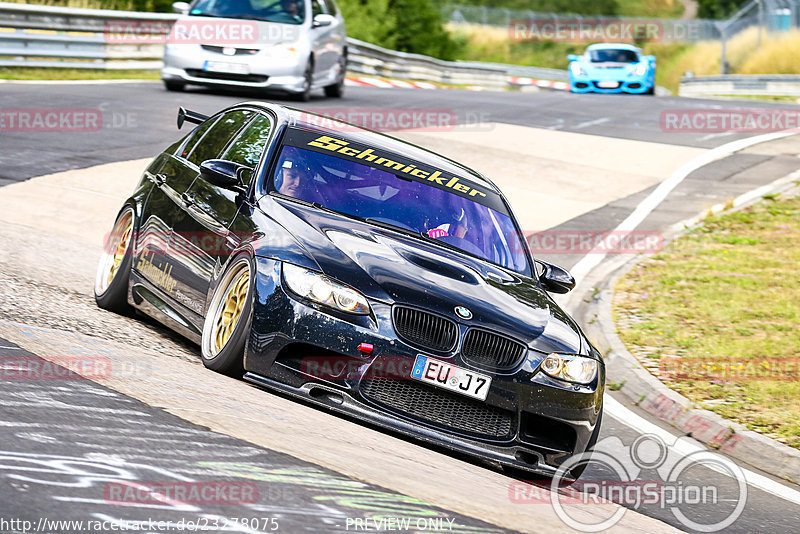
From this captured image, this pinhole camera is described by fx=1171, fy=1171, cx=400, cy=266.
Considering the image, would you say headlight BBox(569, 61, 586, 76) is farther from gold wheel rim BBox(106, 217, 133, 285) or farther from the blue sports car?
gold wheel rim BBox(106, 217, 133, 285)

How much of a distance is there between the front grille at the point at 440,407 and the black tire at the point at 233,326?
0.68 m

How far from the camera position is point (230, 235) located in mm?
6477

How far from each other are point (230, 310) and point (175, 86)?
1499cm

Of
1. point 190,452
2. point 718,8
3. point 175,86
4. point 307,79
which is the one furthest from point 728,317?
point 718,8

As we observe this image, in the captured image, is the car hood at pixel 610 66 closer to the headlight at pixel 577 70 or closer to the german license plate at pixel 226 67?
the headlight at pixel 577 70

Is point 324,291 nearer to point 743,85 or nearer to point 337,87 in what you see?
point 337,87

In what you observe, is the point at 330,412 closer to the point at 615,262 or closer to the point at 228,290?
the point at 228,290

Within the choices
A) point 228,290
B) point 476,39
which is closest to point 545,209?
point 228,290

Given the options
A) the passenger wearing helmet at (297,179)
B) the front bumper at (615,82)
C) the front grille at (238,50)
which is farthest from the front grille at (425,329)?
the front bumper at (615,82)

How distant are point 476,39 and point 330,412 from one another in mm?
64116

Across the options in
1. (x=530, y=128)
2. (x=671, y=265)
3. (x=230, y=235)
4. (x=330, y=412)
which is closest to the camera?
(x=330, y=412)

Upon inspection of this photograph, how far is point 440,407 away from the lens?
5.73 meters

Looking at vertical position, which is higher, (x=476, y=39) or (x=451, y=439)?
(x=451, y=439)

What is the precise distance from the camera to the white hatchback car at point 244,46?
63.1 ft
